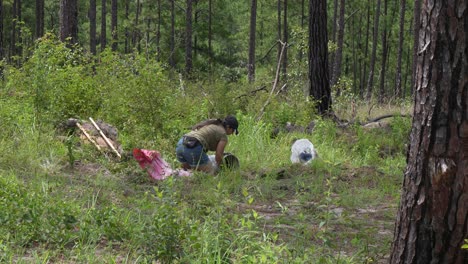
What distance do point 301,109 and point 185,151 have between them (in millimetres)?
5037

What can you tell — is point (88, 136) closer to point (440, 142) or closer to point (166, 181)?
point (166, 181)

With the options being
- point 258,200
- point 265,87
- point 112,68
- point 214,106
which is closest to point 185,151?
point 258,200

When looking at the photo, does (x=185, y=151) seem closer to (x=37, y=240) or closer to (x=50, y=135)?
(x=50, y=135)

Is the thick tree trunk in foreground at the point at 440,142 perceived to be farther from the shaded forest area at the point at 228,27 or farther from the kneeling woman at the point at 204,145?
the shaded forest area at the point at 228,27

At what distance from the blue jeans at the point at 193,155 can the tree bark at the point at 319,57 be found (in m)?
6.17

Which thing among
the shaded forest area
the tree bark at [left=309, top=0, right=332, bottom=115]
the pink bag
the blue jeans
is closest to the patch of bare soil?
the blue jeans

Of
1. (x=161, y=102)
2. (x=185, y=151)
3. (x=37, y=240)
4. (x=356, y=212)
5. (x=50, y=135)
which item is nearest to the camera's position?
(x=37, y=240)

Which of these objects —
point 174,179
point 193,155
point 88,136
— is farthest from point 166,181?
point 88,136

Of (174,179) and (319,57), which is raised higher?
(319,57)

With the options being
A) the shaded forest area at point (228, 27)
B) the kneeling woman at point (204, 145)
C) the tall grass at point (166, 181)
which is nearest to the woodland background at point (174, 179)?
the tall grass at point (166, 181)

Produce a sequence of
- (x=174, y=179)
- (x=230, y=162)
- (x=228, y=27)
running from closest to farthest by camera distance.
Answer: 1. (x=174, y=179)
2. (x=230, y=162)
3. (x=228, y=27)

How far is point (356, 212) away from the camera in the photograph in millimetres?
7035

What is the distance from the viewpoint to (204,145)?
856 centimetres

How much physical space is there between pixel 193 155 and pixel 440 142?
4780mm
